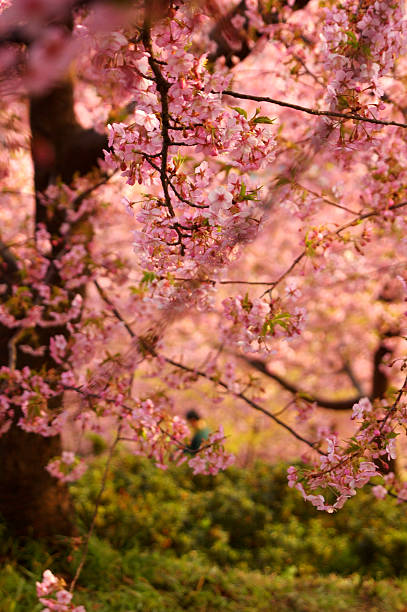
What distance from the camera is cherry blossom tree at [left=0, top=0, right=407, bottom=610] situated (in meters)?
1.66

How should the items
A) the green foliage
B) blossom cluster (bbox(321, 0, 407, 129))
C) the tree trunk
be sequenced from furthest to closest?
the tree trunk → the green foliage → blossom cluster (bbox(321, 0, 407, 129))

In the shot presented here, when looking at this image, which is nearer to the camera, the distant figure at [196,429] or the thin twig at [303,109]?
the thin twig at [303,109]

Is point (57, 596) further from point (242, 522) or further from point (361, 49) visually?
point (242, 522)

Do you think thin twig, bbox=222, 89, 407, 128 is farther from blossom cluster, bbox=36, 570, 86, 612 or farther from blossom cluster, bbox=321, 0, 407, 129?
blossom cluster, bbox=36, 570, 86, 612

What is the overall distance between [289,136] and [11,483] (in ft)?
13.2

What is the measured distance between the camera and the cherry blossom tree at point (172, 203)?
5.44 ft

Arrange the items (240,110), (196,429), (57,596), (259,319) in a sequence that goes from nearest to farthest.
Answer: (240,110)
(259,319)
(57,596)
(196,429)

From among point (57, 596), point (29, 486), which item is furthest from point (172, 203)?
point (29, 486)

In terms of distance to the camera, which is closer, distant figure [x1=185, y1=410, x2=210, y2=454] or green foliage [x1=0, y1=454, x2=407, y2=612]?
green foliage [x1=0, y1=454, x2=407, y2=612]

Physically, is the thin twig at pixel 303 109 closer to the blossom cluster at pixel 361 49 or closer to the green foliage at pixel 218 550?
the blossom cluster at pixel 361 49

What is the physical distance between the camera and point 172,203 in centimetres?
206

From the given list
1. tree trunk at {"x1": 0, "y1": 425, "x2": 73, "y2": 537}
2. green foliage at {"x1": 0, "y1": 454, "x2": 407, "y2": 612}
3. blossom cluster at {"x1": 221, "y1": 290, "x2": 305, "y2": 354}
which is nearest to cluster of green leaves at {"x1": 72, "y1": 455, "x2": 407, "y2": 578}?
green foliage at {"x1": 0, "y1": 454, "x2": 407, "y2": 612}

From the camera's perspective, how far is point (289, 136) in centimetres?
498

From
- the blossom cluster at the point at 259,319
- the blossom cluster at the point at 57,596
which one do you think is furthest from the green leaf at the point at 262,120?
the blossom cluster at the point at 57,596
